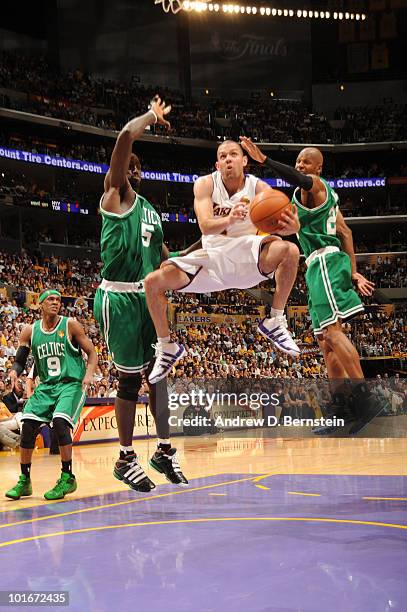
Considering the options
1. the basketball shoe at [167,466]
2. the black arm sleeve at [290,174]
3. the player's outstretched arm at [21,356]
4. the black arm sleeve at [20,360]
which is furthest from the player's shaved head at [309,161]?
the black arm sleeve at [20,360]

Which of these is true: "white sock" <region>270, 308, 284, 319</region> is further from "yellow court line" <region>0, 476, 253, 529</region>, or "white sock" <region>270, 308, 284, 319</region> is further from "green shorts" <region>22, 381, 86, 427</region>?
"green shorts" <region>22, 381, 86, 427</region>

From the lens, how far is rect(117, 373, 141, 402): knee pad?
5.72 meters

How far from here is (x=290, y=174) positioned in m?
5.94

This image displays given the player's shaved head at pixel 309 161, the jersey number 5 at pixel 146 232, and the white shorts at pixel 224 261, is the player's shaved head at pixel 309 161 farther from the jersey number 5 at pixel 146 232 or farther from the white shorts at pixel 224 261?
the white shorts at pixel 224 261

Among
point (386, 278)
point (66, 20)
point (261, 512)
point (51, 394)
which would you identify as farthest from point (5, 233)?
point (261, 512)

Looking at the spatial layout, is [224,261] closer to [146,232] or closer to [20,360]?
[146,232]

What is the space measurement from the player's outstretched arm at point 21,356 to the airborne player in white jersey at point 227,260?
273cm

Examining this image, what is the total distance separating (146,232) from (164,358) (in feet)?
3.44

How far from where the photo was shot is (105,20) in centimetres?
3509

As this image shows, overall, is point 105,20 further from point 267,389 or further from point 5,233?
point 267,389

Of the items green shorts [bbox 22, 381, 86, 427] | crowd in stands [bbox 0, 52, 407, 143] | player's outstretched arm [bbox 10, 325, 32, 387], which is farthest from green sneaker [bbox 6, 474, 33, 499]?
crowd in stands [bbox 0, 52, 407, 143]

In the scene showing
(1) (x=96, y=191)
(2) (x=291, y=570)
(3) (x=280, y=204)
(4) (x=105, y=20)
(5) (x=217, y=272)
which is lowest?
(2) (x=291, y=570)

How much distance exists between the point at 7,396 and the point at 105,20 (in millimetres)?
26217

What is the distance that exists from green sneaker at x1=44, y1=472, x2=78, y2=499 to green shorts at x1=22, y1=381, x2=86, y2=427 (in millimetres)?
618
